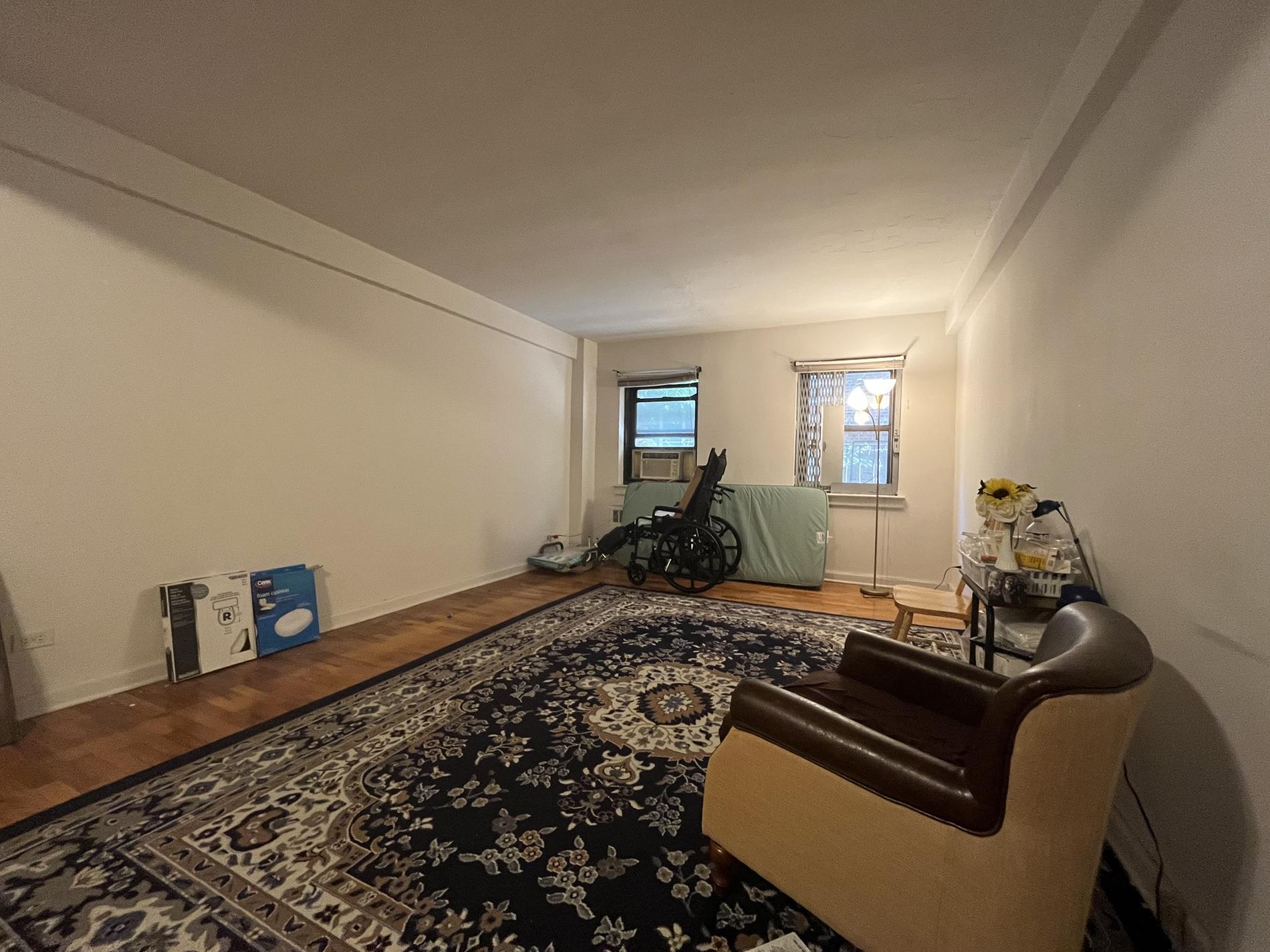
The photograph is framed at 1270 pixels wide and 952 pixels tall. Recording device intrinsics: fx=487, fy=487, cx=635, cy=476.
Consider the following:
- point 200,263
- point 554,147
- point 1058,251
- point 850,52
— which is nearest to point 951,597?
point 1058,251

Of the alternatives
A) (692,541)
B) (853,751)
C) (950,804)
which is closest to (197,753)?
(853,751)

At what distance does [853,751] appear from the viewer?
3.39 ft

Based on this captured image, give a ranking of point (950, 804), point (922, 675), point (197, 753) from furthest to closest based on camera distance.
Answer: point (197, 753)
point (922, 675)
point (950, 804)

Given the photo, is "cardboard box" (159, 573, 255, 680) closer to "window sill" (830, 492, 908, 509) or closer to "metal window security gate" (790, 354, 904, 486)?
"metal window security gate" (790, 354, 904, 486)

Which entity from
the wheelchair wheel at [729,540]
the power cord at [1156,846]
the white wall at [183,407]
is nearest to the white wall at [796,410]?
the wheelchair wheel at [729,540]

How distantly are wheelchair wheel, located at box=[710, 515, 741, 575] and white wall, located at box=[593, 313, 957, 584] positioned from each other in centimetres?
70

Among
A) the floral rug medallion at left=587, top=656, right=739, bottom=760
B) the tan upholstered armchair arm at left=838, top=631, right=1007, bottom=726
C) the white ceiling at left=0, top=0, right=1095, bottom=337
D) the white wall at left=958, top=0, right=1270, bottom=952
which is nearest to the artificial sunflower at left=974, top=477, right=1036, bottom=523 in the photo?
the white wall at left=958, top=0, right=1270, bottom=952

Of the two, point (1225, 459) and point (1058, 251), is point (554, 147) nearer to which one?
point (1058, 251)

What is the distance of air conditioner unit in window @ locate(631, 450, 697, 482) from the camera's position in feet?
18.5

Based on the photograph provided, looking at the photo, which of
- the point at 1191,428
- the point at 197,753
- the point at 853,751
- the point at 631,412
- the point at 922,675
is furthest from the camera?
the point at 631,412

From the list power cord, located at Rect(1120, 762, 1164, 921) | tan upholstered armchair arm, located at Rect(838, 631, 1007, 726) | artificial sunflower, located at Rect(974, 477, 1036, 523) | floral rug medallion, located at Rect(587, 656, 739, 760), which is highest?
artificial sunflower, located at Rect(974, 477, 1036, 523)

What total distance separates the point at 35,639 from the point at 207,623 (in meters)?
0.59

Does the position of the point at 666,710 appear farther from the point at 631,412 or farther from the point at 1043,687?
the point at 631,412

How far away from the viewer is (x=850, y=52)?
5.75ft
